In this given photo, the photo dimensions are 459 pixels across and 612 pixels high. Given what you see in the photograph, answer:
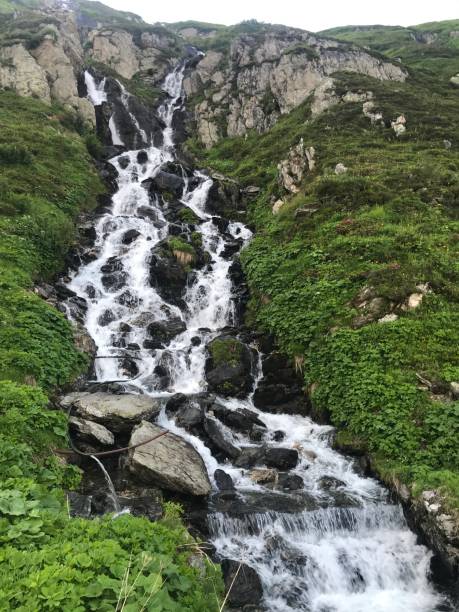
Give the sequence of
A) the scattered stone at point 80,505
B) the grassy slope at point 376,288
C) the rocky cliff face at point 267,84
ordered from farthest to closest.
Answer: the rocky cliff face at point 267,84 < the grassy slope at point 376,288 < the scattered stone at point 80,505

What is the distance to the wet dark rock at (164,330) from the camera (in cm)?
2130

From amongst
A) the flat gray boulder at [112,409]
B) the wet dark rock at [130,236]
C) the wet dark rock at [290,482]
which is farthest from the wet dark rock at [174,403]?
the wet dark rock at [130,236]

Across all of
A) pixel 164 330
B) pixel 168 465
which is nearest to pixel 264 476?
pixel 168 465

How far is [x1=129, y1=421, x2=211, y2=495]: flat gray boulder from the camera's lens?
36.7 feet

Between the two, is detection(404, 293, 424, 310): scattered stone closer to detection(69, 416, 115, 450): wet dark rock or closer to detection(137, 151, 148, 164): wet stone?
detection(69, 416, 115, 450): wet dark rock

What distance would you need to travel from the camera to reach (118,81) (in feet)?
213

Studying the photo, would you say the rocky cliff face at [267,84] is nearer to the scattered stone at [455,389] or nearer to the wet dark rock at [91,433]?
the scattered stone at [455,389]

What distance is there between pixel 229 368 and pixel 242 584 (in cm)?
962

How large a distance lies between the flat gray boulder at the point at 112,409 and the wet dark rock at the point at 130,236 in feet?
54.3

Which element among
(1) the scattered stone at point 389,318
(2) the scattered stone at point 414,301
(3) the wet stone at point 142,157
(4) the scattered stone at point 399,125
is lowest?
(1) the scattered stone at point 389,318

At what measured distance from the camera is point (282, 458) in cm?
1316

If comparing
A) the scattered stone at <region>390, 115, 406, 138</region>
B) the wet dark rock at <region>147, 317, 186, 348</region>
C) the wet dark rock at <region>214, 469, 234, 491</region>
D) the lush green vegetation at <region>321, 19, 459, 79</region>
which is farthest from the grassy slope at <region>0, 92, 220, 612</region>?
the lush green vegetation at <region>321, 19, 459, 79</region>

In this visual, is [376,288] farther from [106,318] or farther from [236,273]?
[106,318]

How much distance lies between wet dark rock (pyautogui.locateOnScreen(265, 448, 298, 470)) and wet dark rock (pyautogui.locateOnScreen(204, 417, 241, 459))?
105 centimetres
